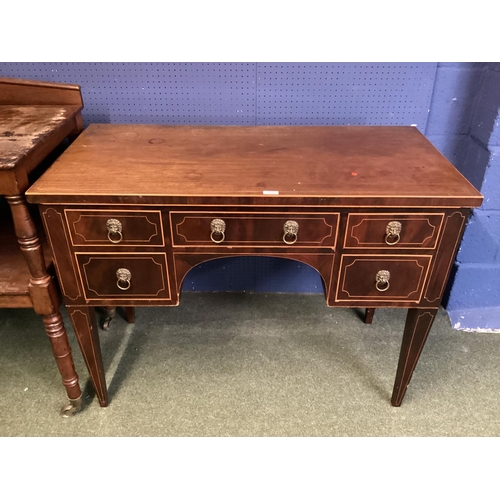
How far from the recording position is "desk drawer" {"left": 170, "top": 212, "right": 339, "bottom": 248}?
1312mm

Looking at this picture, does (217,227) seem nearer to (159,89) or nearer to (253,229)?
(253,229)

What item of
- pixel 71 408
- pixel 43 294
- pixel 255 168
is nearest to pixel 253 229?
pixel 255 168

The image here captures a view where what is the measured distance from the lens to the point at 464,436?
5.30ft

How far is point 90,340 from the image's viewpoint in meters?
1.56

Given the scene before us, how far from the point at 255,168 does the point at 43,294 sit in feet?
2.53

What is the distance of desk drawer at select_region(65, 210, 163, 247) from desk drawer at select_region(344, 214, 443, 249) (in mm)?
566

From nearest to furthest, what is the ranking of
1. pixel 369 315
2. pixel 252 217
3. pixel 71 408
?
pixel 252 217 < pixel 71 408 < pixel 369 315

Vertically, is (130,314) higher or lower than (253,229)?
lower

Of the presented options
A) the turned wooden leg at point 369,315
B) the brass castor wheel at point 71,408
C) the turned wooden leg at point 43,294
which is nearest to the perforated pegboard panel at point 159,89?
the turned wooden leg at point 43,294

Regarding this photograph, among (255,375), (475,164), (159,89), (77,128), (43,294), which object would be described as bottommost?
(255,375)

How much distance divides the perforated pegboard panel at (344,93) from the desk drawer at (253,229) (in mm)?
725

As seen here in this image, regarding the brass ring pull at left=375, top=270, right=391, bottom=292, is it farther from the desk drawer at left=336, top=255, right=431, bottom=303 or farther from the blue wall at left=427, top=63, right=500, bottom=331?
the blue wall at left=427, top=63, right=500, bottom=331

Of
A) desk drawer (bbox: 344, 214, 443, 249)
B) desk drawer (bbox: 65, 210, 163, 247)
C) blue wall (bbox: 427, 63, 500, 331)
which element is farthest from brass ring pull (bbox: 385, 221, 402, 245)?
blue wall (bbox: 427, 63, 500, 331)

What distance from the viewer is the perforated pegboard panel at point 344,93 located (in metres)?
1.80
